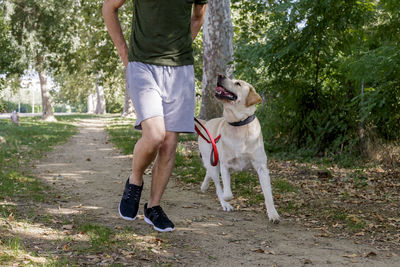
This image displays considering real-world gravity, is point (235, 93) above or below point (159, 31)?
below

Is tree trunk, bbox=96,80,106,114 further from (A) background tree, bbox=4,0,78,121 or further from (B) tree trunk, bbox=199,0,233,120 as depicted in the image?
(B) tree trunk, bbox=199,0,233,120

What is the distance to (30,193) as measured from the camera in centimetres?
527

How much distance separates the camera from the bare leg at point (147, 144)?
349 cm

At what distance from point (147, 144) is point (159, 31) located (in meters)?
0.99

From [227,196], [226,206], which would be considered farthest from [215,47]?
[227,196]

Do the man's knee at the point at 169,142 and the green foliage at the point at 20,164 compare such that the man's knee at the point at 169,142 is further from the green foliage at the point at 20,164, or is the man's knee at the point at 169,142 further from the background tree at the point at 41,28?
the background tree at the point at 41,28

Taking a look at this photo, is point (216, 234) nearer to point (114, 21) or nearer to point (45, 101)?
point (114, 21)

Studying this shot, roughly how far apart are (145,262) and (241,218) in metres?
1.79

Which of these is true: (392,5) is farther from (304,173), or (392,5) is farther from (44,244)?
(44,244)

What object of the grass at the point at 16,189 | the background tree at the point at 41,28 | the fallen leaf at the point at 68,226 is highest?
the background tree at the point at 41,28

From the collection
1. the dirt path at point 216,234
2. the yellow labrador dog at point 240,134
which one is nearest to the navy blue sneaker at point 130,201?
the dirt path at point 216,234

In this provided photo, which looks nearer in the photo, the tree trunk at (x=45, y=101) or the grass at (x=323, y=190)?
the grass at (x=323, y=190)

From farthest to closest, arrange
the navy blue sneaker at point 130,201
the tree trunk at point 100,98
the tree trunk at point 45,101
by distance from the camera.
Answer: the tree trunk at point 100,98
the tree trunk at point 45,101
the navy blue sneaker at point 130,201

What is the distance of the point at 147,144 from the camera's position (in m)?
3.58
